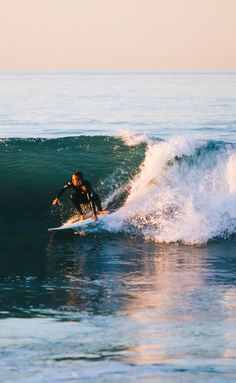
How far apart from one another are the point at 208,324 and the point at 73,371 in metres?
2.26

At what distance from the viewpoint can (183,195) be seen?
18000 mm

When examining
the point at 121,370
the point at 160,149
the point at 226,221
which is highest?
the point at 160,149

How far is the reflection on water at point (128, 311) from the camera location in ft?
28.0

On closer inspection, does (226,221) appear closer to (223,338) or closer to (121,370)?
(223,338)

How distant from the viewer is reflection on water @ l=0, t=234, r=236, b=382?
8.53m

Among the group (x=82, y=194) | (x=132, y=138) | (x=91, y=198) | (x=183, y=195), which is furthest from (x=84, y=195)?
(x=132, y=138)

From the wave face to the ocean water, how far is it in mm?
32

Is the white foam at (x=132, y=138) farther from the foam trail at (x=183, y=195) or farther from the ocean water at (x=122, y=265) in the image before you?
the foam trail at (x=183, y=195)

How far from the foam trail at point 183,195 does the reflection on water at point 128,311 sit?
3.26 ft

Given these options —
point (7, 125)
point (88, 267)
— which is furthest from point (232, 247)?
point (7, 125)

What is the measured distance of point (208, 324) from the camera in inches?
393

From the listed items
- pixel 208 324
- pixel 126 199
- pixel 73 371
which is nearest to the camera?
pixel 73 371

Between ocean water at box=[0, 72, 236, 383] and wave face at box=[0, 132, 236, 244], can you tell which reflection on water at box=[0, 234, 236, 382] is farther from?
wave face at box=[0, 132, 236, 244]

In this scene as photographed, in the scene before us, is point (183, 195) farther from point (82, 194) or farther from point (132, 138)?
point (132, 138)
